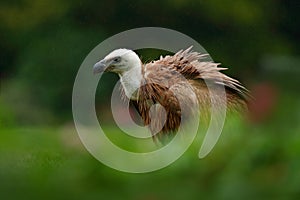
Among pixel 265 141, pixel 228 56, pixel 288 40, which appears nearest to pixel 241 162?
pixel 265 141

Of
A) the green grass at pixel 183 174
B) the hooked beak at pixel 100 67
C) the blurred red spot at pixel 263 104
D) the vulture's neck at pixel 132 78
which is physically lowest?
the green grass at pixel 183 174

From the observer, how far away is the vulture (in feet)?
6.37

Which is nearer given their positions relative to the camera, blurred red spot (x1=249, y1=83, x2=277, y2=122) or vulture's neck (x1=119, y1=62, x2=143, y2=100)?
vulture's neck (x1=119, y1=62, x2=143, y2=100)

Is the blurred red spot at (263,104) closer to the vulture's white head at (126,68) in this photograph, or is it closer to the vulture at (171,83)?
the vulture at (171,83)

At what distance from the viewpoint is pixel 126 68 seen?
1.93m

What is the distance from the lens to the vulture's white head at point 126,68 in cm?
193

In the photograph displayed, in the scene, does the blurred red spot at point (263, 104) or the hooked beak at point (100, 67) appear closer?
the hooked beak at point (100, 67)

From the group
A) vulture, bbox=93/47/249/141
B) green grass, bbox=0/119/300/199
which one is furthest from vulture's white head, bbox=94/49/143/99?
green grass, bbox=0/119/300/199

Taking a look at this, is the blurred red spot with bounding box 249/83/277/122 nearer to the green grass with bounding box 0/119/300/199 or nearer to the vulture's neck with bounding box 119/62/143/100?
the green grass with bounding box 0/119/300/199

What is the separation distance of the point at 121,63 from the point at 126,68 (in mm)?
13

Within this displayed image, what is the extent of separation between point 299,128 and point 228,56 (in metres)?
3.00

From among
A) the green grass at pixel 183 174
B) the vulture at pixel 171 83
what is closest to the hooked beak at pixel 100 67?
the vulture at pixel 171 83

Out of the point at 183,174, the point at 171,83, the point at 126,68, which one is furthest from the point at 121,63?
the point at 183,174

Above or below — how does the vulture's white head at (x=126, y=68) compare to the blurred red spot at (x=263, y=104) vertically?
above
